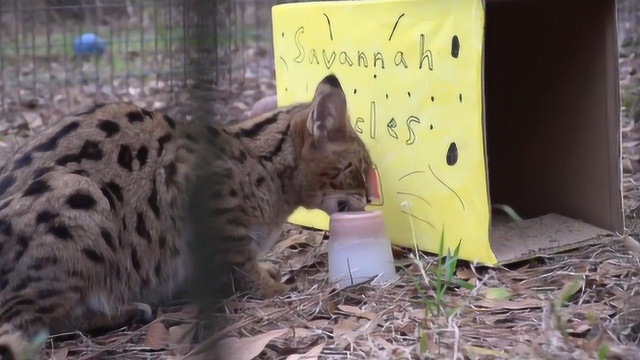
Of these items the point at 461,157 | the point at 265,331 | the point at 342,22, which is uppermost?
the point at 342,22

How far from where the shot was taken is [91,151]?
3.82 m

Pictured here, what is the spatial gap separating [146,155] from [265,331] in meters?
0.85

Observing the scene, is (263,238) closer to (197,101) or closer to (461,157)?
(461,157)

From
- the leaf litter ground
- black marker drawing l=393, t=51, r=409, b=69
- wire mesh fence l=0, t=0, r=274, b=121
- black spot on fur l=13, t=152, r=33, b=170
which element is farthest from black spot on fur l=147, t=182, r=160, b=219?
wire mesh fence l=0, t=0, r=274, b=121

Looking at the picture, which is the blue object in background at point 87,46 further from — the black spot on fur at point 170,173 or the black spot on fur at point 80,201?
the black spot on fur at point 80,201

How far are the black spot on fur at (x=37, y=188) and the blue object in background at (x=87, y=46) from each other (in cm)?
516

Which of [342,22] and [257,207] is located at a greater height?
[342,22]

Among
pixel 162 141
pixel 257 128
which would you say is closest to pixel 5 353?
pixel 162 141

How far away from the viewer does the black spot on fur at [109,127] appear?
390 centimetres

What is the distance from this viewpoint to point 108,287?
3711mm

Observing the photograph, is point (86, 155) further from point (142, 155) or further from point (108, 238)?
point (108, 238)

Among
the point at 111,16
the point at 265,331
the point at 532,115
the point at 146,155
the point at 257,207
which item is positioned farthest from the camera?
the point at 111,16

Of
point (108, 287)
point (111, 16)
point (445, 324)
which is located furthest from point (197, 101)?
point (111, 16)

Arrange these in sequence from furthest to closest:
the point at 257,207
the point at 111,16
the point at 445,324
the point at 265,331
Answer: the point at 111,16, the point at 257,207, the point at 265,331, the point at 445,324
